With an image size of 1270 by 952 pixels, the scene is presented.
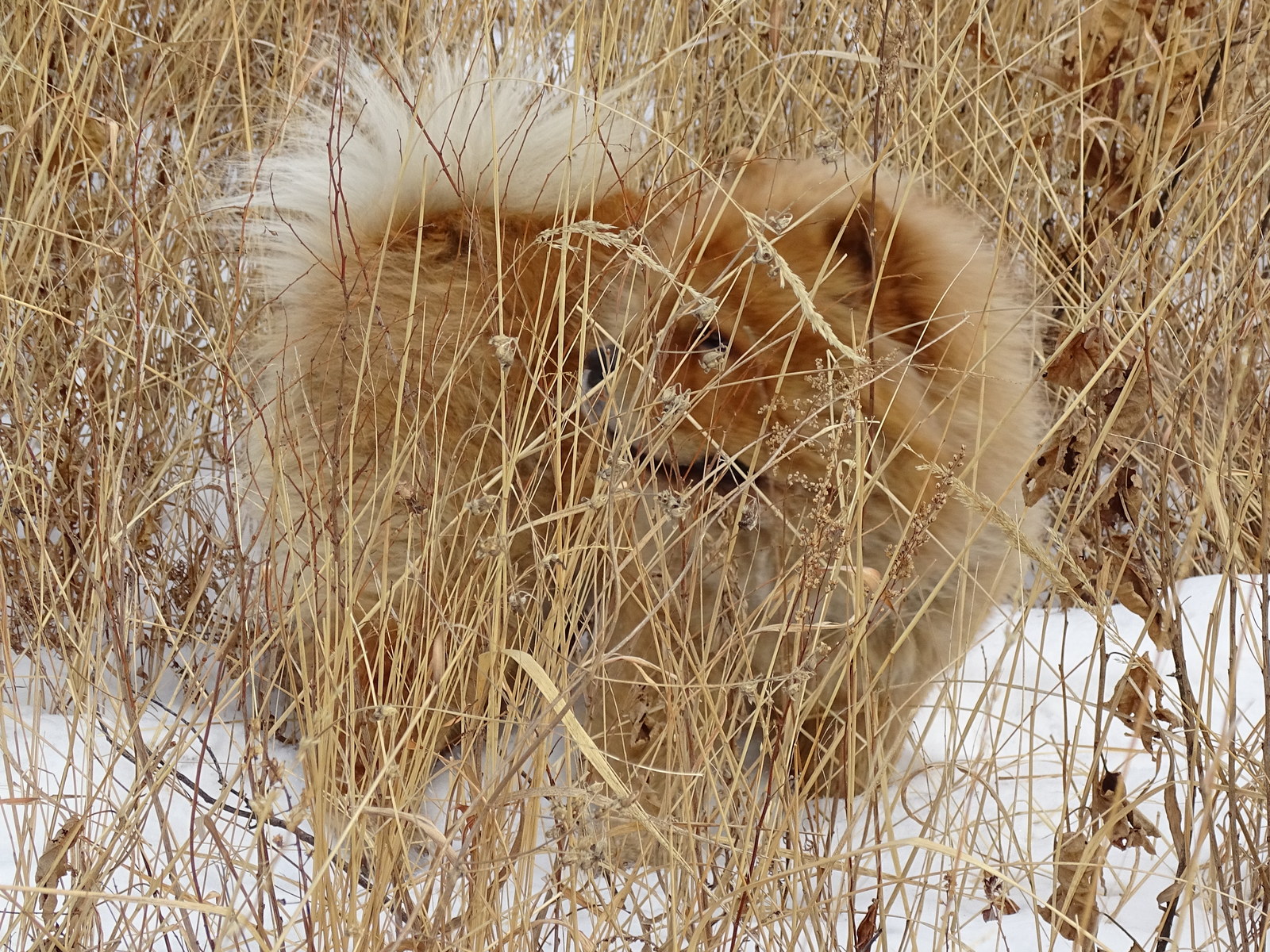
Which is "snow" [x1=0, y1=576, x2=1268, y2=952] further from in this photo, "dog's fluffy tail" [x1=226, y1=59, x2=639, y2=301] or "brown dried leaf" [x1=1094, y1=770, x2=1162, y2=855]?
"dog's fluffy tail" [x1=226, y1=59, x2=639, y2=301]

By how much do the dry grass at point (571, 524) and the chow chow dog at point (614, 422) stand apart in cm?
8

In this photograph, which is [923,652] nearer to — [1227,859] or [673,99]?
[1227,859]

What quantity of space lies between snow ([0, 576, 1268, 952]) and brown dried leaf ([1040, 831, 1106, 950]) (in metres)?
0.03

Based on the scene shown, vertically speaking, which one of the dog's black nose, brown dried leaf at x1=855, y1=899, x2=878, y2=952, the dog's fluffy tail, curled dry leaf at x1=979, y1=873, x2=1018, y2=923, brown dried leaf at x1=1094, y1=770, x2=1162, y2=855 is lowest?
brown dried leaf at x1=855, y1=899, x2=878, y2=952

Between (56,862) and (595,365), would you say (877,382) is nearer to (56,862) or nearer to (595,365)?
(595,365)

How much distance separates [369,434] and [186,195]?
488 millimetres

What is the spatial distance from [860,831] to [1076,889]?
0.60 metres

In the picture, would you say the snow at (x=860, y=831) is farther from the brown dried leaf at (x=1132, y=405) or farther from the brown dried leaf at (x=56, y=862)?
the brown dried leaf at (x=1132, y=405)

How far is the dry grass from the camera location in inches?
43.9

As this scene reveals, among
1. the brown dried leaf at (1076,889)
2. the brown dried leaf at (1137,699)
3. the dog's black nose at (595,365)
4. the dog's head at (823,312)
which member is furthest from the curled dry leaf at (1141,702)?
the dog's black nose at (595,365)

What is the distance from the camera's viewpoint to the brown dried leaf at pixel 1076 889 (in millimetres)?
1076

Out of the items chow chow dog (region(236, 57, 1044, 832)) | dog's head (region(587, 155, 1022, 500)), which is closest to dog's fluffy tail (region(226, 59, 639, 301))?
chow chow dog (region(236, 57, 1044, 832))

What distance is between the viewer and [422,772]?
127 cm

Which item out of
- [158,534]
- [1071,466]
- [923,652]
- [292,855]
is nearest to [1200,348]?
[1071,466]
